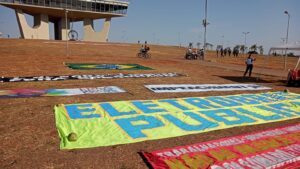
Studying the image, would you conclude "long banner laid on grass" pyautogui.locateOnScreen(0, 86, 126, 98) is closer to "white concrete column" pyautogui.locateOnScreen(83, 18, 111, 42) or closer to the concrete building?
the concrete building

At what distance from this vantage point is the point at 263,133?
746 cm

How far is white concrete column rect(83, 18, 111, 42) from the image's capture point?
86812 mm

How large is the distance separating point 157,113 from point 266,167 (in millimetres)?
4299

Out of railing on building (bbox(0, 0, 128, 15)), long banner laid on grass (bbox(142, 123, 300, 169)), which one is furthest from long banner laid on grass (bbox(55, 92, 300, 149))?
railing on building (bbox(0, 0, 128, 15))

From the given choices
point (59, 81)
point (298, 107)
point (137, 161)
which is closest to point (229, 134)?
point (137, 161)

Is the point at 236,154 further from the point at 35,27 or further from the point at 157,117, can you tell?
the point at 35,27

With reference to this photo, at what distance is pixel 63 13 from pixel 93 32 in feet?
39.6

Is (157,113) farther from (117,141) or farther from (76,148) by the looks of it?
(76,148)

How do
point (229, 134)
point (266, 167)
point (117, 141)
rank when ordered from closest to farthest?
point (266, 167) → point (117, 141) → point (229, 134)

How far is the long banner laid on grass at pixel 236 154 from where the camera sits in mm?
5340

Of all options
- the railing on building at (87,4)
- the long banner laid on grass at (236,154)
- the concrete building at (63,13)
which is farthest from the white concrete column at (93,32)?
the long banner laid on grass at (236,154)

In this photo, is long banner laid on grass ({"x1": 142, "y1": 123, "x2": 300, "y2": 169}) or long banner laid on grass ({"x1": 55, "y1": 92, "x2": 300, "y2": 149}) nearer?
long banner laid on grass ({"x1": 142, "y1": 123, "x2": 300, "y2": 169})

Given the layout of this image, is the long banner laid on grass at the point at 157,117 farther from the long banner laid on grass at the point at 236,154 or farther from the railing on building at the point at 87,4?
the railing on building at the point at 87,4

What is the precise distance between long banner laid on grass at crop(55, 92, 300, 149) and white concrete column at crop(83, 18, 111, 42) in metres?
80.5
